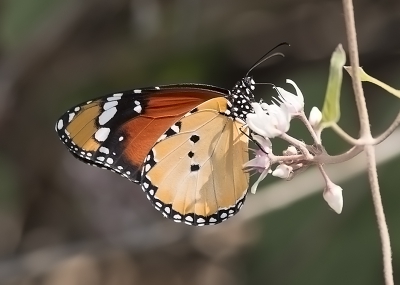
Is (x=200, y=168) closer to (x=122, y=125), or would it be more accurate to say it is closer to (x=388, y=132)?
(x=122, y=125)

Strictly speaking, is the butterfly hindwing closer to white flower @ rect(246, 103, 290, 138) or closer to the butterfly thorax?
the butterfly thorax

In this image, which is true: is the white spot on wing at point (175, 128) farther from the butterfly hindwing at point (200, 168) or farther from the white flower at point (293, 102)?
the white flower at point (293, 102)

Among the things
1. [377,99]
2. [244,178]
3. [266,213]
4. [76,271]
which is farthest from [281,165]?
[76,271]

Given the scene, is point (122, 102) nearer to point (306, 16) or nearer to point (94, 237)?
point (94, 237)

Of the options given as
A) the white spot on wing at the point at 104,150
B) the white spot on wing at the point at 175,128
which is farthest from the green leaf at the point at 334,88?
the white spot on wing at the point at 104,150

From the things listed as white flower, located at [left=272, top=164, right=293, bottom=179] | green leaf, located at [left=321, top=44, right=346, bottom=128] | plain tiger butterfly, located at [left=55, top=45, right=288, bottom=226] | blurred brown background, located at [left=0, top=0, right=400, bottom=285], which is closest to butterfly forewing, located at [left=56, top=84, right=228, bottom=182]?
plain tiger butterfly, located at [left=55, top=45, right=288, bottom=226]
